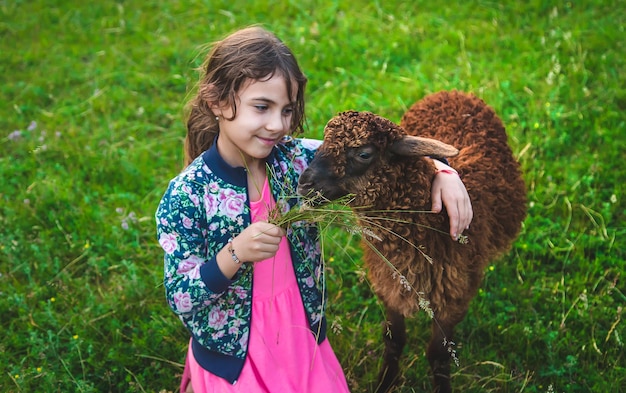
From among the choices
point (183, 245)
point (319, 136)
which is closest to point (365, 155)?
point (183, 245)

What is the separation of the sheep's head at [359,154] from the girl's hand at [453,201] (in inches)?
8.1

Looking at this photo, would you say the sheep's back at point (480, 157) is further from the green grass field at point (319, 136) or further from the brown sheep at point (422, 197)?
the green grass field at point (319, 136)

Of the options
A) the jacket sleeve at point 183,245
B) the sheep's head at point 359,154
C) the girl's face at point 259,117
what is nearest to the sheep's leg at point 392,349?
the sheep's head at point 359,154

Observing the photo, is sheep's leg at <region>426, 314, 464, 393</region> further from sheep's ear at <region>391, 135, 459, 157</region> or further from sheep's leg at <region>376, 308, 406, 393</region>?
sheep's ear at <region>391, 135, 459, 157</region>

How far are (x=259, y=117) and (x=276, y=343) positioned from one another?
3.47 feet

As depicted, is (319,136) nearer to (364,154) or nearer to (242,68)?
(364,154)

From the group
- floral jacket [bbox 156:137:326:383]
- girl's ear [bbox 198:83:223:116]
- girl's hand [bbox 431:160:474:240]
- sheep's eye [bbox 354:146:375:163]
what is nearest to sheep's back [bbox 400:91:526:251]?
girl's hand [bbox 431:160:474:240]

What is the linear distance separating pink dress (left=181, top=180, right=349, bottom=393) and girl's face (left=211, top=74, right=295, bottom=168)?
0.25 m

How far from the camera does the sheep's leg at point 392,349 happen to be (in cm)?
341

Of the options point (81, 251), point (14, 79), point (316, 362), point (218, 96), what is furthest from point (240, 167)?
point (14, 79)

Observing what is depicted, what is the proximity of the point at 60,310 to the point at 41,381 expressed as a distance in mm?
614

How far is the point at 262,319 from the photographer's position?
2.96 meters

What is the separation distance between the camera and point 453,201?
9.66 ft

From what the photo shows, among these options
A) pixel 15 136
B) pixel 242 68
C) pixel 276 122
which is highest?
pixel 242 68
